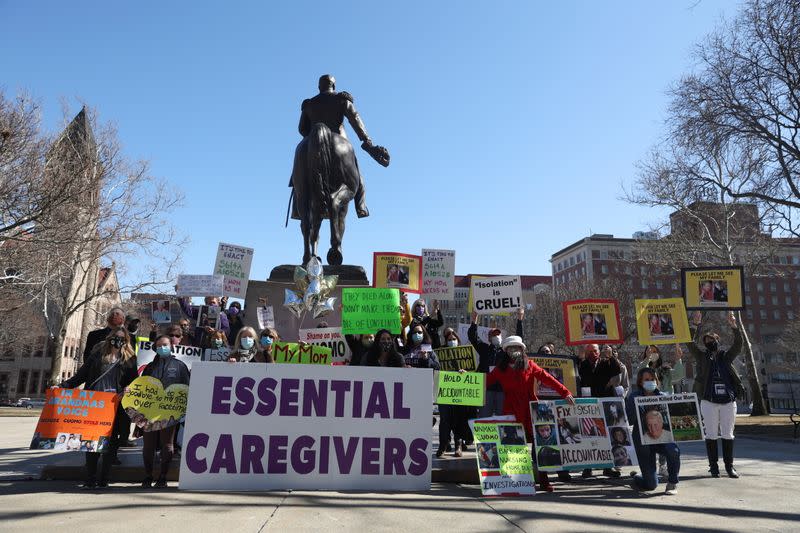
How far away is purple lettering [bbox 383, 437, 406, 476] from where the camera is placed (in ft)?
21.5

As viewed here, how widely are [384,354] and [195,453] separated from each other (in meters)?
2.46

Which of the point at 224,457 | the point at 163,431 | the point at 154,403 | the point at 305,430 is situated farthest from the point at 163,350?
the point at 305,430

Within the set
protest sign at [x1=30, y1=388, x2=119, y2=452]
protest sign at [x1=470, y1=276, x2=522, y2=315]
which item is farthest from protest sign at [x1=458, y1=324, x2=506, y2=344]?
protest sign at [x1=30, y1=388, x2=119, y2=452]

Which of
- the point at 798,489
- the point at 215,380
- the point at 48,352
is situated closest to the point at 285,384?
the point at 215,380

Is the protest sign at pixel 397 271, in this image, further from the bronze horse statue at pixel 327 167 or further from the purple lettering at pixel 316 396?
the purple lettering at pixel 316 396

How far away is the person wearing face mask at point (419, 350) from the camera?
818 centimetres

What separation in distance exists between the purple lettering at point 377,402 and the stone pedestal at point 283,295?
4254 millimetres

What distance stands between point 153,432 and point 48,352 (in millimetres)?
82800

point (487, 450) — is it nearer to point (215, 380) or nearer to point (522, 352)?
point (522, 352)

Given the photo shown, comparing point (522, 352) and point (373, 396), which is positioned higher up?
point (522, 352)

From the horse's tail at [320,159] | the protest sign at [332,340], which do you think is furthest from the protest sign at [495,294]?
the horse's tail at [320,159]

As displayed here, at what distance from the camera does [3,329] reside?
42.3 m

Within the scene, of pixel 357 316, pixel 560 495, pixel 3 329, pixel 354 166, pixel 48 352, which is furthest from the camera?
pixel 48 352

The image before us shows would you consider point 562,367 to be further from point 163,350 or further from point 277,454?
point 163,350
